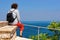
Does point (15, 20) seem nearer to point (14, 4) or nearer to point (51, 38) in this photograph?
point (14, 4)

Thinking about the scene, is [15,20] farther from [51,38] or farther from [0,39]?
[0,39]

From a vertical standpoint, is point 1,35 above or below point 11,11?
below

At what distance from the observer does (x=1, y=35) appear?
4316mm

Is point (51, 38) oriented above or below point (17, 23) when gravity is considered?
below

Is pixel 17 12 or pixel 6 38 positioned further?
pixel 17 12

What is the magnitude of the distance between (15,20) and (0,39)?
2.73m

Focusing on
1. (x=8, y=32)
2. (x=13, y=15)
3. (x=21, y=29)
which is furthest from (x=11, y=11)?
(x=8, y=32)

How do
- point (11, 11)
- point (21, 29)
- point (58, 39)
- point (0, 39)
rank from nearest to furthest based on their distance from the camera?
point (0, 39)
point (58, 39)
point (11, 11)
point (21, 29)

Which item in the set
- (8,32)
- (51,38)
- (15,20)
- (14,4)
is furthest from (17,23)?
(8,32)

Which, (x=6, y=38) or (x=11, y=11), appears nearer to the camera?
(x=6, y=38)

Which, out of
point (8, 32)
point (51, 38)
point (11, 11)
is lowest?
point (51, 38)

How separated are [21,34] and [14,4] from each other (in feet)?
3.97

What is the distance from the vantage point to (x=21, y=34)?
25.3 feet

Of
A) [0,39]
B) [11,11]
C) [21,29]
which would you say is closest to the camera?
[0,39]
